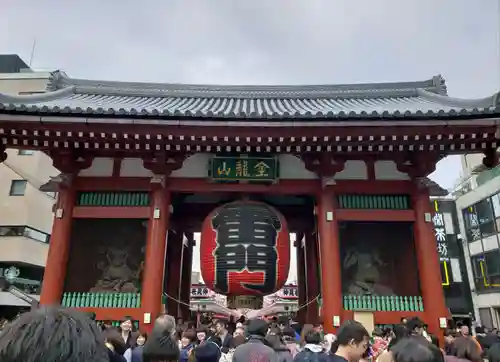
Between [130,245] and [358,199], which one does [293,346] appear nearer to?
[358,199]

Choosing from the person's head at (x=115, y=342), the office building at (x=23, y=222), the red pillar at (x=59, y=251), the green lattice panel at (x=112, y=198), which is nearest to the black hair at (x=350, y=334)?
the person's head at (x=115, y=342)

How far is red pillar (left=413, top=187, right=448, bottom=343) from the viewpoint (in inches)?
317

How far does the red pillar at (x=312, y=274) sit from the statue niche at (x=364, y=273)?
196 centimetres

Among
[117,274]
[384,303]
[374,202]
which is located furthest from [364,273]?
[117,274]

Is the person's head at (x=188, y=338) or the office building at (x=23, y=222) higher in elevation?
A: the office building at (x=23, y=222)

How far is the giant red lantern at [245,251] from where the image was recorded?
7688mm

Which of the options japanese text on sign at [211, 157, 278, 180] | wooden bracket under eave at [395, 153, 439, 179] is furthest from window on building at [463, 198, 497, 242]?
japanese text on sign at [211, 157, 278, 180]

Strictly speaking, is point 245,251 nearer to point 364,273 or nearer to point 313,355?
point 364,273

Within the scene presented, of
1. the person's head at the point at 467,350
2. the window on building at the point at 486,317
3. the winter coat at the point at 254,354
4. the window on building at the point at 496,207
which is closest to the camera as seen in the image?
the winter coat at the point at 254,354

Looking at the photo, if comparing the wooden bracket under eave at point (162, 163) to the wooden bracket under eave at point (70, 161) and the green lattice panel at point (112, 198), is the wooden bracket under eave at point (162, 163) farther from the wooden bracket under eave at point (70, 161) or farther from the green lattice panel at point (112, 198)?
the wooden bracket under eave at point (70, 161)

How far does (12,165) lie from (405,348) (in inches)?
1088

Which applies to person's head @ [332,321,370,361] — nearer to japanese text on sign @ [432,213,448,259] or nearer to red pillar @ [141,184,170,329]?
red pillar @ [141,184,170,329]

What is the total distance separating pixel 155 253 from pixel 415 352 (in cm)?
685

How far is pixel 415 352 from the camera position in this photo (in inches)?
85.0
